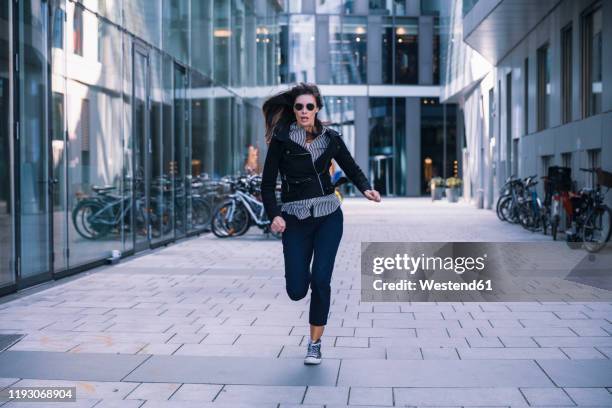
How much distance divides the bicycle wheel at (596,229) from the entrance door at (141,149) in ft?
21.6

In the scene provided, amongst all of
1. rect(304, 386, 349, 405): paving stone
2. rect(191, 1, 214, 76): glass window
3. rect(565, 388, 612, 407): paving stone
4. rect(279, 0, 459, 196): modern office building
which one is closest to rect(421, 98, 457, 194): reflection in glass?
rect(279, 0, 459, 196): modern office building

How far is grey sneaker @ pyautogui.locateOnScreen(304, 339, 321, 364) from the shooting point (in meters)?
5.20

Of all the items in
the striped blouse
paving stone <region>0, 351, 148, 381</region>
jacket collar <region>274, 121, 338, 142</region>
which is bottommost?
paving stone <region>0, 351, 148, 381</region>

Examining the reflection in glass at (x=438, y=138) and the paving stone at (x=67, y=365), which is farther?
the reflection in glass at (x=438, y=138)

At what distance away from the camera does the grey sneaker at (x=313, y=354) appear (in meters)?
5.20

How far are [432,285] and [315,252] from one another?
159 inches

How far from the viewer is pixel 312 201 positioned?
5.18 metres

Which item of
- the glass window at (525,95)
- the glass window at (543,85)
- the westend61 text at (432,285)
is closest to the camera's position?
the westend61 text at (432,285)

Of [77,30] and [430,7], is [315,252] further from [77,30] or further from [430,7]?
[430,7]

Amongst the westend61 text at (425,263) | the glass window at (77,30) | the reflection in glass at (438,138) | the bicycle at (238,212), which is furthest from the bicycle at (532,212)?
the reflection in glass at (438,138)

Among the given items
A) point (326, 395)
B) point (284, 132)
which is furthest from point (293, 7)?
point (326, 395)

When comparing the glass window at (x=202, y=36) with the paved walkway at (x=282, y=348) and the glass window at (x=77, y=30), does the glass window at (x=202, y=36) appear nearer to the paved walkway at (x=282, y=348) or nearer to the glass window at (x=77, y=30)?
the glass window at (x=77, y=30)

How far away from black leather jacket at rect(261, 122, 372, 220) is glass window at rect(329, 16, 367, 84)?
38.5 m

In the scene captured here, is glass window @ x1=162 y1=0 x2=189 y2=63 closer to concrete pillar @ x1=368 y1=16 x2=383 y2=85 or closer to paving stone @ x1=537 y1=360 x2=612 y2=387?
paving stone @ x1=537 y1=360 x2=612 y2=387
